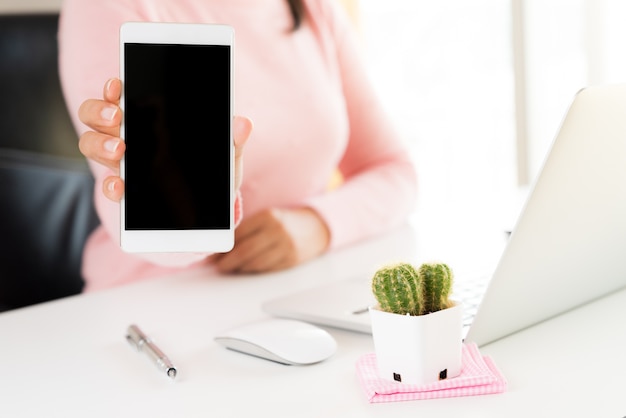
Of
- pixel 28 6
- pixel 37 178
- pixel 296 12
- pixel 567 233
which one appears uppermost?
pixel 28 6

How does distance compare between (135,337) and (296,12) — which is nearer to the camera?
(135,337)

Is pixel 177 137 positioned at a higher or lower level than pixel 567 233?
higher

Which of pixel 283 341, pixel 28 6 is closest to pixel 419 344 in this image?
pixel 283 341

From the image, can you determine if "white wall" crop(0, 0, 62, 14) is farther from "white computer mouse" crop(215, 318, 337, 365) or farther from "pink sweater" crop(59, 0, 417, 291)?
"white computer mouse" crop(215, 318, 337, 365)

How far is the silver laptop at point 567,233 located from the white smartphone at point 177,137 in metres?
0.16

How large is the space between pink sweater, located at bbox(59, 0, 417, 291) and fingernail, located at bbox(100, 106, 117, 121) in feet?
1.51

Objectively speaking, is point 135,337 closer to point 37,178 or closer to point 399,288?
point 399,288

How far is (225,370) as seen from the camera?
717 mm

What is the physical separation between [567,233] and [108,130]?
17.3 inches

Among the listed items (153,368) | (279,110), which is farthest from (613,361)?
(279,110)

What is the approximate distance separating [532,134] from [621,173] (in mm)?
1667

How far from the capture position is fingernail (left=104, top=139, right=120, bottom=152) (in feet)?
2.42

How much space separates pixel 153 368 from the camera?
742 millimetres

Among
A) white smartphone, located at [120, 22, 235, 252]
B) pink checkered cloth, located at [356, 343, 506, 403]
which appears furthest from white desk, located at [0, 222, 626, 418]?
white smartphone, located at [120, 22, 235, 252]
